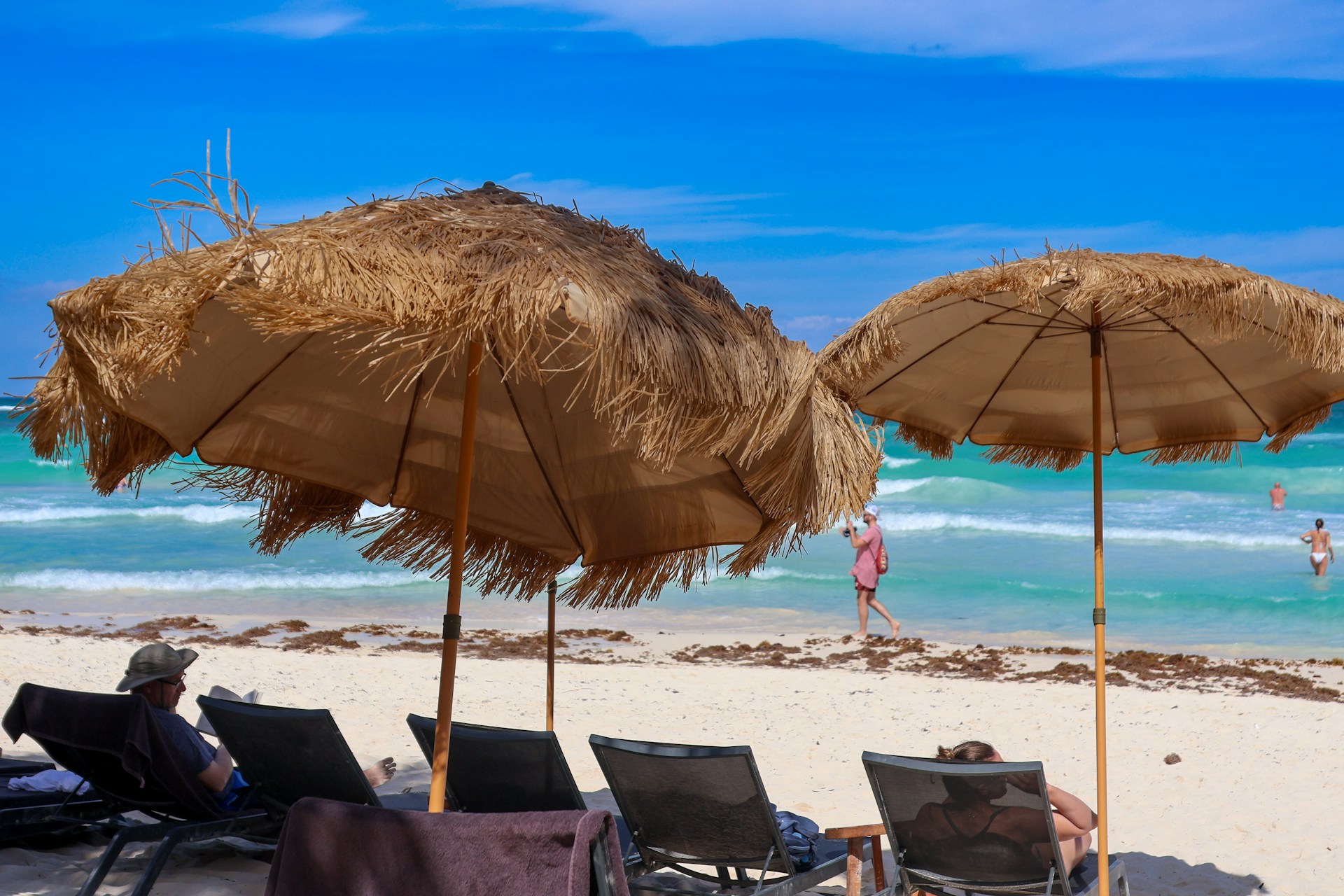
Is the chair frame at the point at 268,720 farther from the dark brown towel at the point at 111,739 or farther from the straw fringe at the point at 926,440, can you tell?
the straw fringe at the point at 926,440

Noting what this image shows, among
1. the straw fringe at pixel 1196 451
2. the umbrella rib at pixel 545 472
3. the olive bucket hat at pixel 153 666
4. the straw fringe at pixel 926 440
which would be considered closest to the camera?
the umbrella rib at pixel 545 472

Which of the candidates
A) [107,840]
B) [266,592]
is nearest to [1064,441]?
[107,840]

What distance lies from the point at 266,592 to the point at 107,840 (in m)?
14.2

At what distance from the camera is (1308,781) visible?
6.88 metres

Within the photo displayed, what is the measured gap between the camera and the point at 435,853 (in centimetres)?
254

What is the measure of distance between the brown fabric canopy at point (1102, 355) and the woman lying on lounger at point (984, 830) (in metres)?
1.41

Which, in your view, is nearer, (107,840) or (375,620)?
(107,840)

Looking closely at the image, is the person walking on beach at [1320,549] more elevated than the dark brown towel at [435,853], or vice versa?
the person walking on beach at [1320,549]

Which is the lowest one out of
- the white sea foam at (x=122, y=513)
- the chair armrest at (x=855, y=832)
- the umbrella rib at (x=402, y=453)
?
the chair armrest at (x=855, y=832)

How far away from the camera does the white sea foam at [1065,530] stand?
82.1 feet

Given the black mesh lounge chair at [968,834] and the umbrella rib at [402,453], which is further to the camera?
the umbrella rib at [402,453]

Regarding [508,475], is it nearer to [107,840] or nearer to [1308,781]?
[107,840]

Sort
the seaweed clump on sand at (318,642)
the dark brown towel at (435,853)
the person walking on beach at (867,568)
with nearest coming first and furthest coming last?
1. the dark brown towel at (435,853)
2. the seaweed clump on sand at (318,642)
3. the person walking on beach at (867,568)

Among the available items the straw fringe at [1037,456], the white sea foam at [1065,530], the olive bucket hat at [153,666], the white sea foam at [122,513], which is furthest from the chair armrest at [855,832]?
the white sea foam at [122,513]
